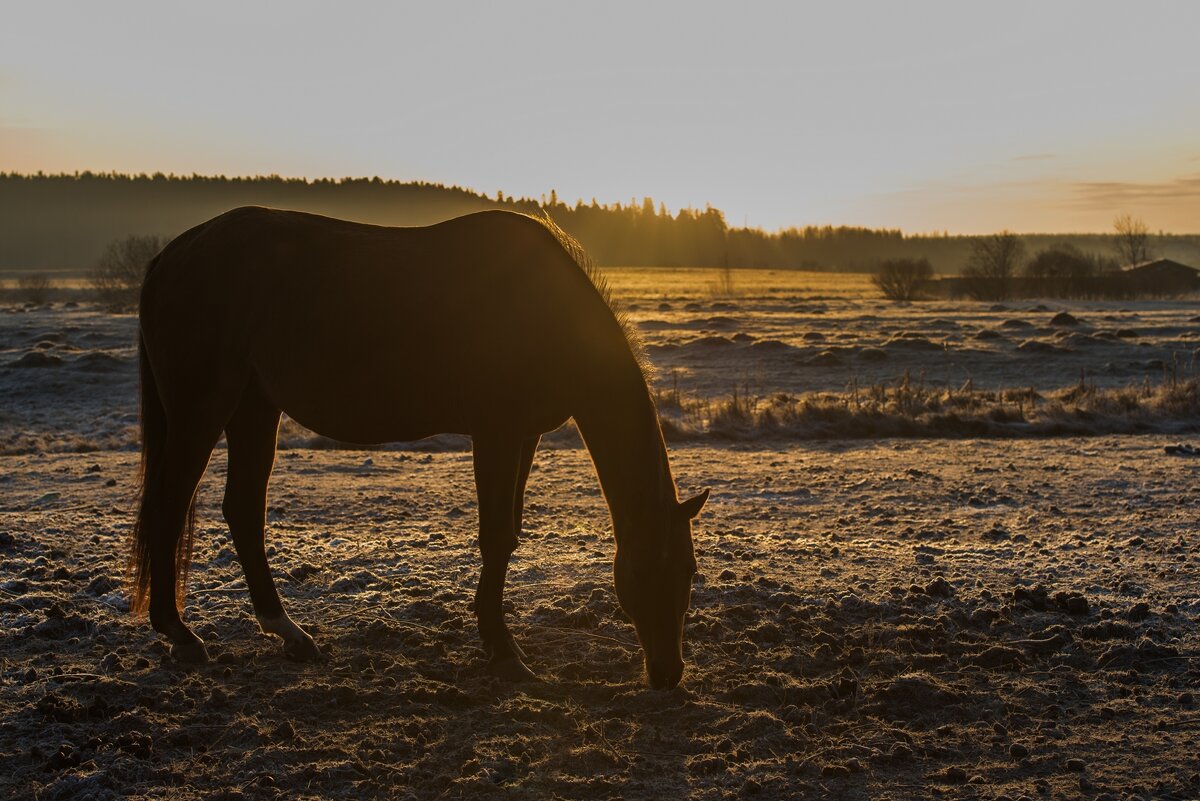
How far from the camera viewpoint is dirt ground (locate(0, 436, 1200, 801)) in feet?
13.3

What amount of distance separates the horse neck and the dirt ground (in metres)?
1.04

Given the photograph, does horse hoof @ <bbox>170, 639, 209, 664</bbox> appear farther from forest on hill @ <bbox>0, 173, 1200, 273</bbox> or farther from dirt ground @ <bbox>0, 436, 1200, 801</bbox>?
forest on hill @ <bbox>0, 173, 1200, 273</bbox>

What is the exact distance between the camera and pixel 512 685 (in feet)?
16.6

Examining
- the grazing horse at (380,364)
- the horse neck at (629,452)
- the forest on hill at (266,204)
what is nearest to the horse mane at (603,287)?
the grazing horse at (380,364)

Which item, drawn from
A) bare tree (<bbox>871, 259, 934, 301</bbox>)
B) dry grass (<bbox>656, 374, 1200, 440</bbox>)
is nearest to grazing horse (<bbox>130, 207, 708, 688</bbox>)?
dry grass (<bbox>656, 374, 1200, 440</bbox>)

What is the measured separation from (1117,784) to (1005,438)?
35.5 feet

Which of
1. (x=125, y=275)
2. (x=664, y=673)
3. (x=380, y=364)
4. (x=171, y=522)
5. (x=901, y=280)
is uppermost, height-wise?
(x=901, y=280)

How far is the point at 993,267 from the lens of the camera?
74312 millimetres

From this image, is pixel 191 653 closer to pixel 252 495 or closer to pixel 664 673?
pixel 252 495

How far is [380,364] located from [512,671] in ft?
6.22

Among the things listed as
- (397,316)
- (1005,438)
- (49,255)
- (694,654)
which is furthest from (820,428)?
(49,255)

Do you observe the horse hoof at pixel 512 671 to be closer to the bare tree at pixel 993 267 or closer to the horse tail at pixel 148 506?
the horse tail at pixel 148 506

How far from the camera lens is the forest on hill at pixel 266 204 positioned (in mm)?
149500

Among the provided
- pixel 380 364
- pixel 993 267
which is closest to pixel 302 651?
pixel 380 364
